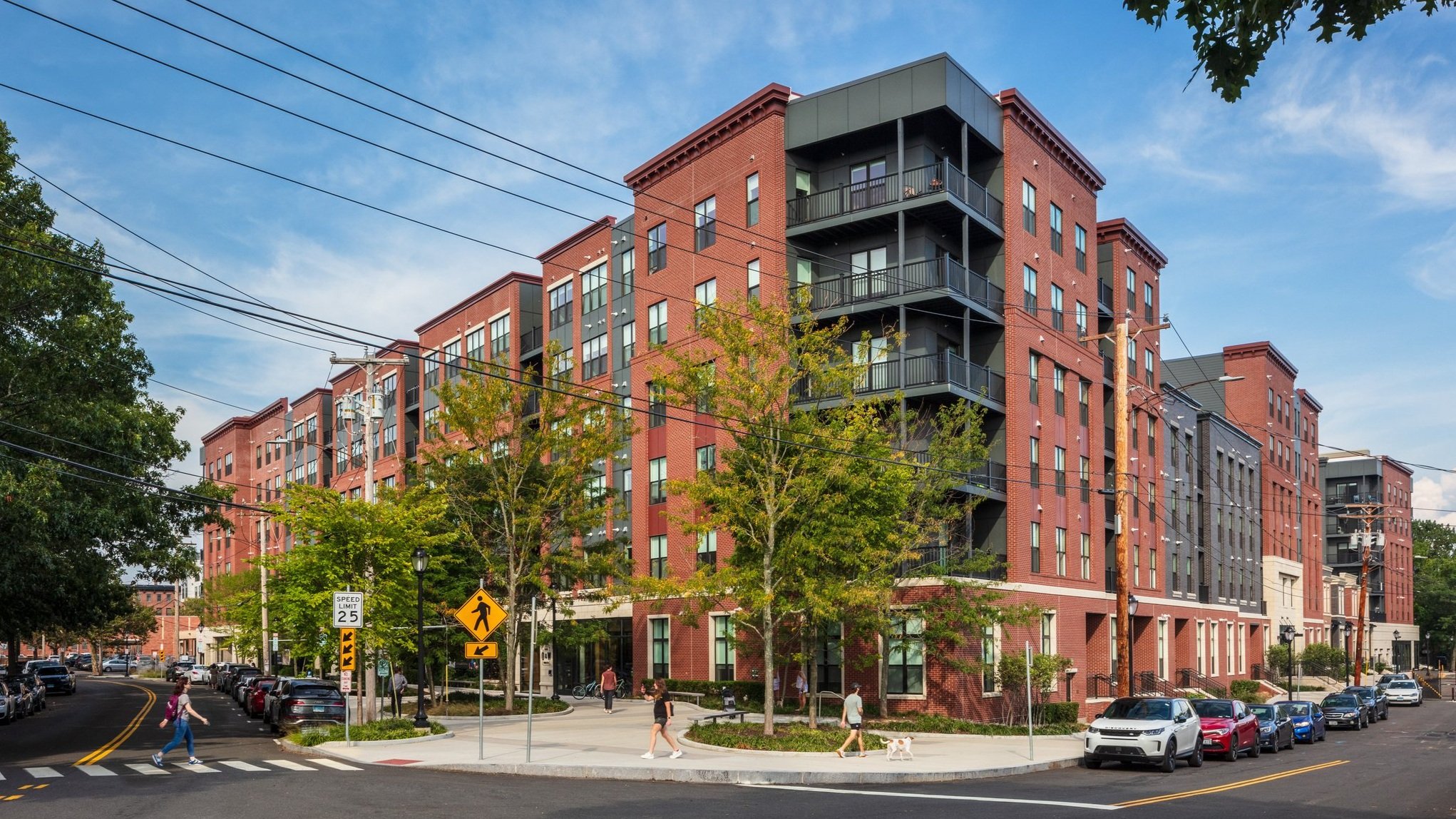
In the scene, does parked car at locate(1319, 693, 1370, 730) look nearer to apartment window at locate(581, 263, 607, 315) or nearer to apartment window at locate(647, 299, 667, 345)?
apartment window at locate(647, 299, 667, 345)

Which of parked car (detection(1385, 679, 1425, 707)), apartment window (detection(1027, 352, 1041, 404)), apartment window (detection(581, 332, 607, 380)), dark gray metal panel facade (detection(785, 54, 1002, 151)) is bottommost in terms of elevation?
parked car (detection(1385, 679, 1425, 707))

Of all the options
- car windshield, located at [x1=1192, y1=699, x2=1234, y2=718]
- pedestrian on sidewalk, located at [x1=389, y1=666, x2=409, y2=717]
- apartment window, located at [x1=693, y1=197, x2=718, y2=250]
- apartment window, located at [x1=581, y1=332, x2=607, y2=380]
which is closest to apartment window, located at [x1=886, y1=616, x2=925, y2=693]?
car windshield, located at [x1=1192, y1=699, x2=1234, y2=718]

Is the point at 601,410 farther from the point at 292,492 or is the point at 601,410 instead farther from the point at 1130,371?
the point at 1130,371

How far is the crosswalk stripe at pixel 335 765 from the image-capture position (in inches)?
955

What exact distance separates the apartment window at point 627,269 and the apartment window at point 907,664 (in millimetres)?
20404

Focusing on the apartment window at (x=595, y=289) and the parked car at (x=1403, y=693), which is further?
the parked car at (x=1403, y=693)

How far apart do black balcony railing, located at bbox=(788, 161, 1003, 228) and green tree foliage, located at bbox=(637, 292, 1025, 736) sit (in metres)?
8.73

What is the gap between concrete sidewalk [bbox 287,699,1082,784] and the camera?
23453 millimetres

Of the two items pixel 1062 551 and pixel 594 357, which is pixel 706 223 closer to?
pixel 594 357

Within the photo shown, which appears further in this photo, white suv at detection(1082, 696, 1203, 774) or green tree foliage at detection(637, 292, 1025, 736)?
green tree foliage at detection(637, 292, 1025, 736)

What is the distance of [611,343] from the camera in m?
54.8

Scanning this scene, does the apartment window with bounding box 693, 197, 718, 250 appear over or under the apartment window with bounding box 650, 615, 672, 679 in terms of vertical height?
over

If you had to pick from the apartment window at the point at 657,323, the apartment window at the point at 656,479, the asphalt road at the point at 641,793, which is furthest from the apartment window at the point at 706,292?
the asphalt road at the point at 641,793

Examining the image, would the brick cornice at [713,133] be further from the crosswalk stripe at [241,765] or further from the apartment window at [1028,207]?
the crosswalk stripe at [241,765]
